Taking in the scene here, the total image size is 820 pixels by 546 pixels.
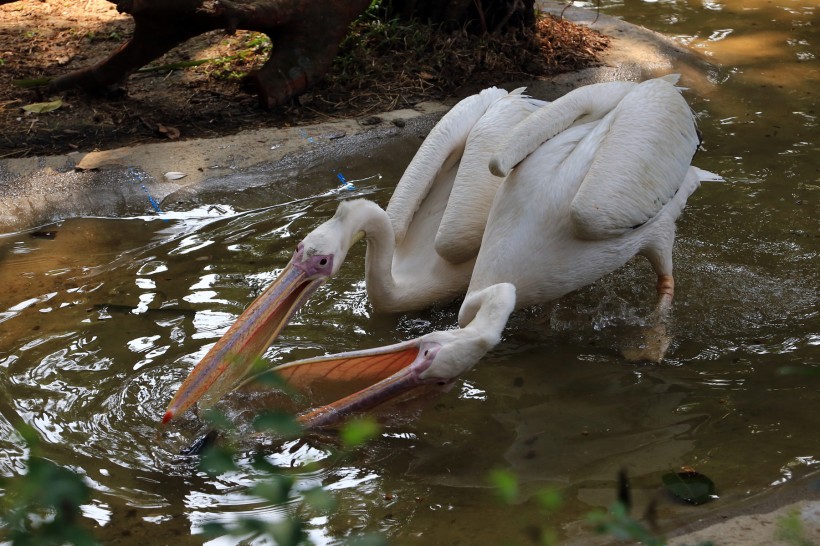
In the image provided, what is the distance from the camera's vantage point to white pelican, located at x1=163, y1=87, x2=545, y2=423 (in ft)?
10.8

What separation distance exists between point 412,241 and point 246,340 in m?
1.32

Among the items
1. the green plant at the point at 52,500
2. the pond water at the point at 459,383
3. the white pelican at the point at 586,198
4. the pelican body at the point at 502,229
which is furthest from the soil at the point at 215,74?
the green plant at the point at 52,500

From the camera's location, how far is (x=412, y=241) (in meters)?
4.40

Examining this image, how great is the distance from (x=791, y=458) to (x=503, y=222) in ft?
4.68

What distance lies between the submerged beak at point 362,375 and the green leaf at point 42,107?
11.9ft

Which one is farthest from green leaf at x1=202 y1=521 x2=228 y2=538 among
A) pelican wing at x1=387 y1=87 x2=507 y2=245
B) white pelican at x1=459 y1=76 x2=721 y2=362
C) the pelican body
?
pelican wing at x1=387 y1=87 x2=507 y2=245

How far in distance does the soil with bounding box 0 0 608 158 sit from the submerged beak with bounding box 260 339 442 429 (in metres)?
3.01

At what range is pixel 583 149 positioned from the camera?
408 cm

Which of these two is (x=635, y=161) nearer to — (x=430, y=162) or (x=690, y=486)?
(x=430, y=162)

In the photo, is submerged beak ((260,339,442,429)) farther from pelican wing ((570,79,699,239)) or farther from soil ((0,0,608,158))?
soil ((0,0,608,158))

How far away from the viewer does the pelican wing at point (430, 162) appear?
14.1 ft

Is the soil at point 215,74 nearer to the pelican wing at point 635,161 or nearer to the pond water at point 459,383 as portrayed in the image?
the pond water at point 459,383

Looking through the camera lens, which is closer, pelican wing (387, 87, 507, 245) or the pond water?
the pond water

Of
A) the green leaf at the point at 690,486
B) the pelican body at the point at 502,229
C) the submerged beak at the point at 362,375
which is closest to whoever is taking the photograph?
the green leaf at the point at 690,486
